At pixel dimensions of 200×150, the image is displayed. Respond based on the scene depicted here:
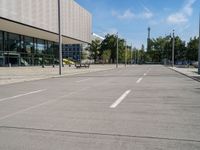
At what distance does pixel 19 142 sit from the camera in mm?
5742

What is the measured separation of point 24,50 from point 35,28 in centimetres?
847

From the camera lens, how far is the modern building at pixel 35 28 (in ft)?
136

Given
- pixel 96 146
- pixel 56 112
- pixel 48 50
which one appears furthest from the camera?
pixel 48 50

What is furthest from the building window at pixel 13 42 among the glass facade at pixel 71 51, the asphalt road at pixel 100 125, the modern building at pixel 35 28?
the glass facade at pixel 71 51

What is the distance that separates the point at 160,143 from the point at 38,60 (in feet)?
186

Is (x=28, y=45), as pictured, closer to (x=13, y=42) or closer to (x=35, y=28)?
(x=13, y=42)

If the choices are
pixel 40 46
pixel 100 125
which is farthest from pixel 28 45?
pixel 100 125

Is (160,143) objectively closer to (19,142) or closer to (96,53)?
(19,142)

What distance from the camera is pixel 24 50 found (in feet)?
177

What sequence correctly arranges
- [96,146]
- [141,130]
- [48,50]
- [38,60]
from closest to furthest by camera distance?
[96,146] < [141,130] < [38,60] < [48,50]

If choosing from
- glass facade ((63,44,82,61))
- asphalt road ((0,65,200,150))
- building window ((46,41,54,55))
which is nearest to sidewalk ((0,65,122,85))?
asphalt road ((0,65,200,150))

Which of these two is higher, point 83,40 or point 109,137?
point 83,40

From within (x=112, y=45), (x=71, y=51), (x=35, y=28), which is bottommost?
(x=71, y=51)

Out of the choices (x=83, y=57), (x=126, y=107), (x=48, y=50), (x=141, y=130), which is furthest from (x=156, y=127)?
(x=83, y=57)
